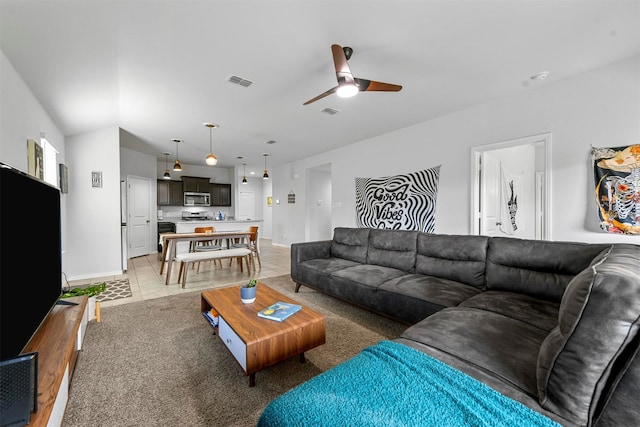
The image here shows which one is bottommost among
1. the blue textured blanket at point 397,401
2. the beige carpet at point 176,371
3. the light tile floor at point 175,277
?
the beige carpet at point 176,371

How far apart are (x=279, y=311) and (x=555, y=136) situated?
360 centimetres

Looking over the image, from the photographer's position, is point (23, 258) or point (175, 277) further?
point (175, 277)

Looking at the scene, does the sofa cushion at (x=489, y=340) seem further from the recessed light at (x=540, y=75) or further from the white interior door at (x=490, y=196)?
the recessed light at (x=540, y=75)

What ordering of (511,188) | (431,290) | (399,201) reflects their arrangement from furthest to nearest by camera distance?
(399,201)
(511,188)
(431,290)

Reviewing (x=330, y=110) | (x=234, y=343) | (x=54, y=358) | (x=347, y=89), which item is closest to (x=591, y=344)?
(x=234, y=343)

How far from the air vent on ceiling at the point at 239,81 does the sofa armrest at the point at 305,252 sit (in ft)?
6.75

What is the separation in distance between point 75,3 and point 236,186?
7.19m

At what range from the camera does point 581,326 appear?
0.85 metres

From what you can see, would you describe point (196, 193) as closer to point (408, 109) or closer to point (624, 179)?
point (408, 109)

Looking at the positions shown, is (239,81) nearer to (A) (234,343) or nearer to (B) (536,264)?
(A) (234,343)

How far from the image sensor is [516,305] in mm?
1848

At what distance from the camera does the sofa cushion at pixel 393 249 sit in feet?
9.96

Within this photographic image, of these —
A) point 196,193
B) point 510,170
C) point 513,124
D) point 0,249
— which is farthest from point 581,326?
point 196,193

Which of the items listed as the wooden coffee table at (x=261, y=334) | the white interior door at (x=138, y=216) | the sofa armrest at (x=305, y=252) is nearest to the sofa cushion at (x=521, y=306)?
the wooden coffee table at (x=261, y=334)
